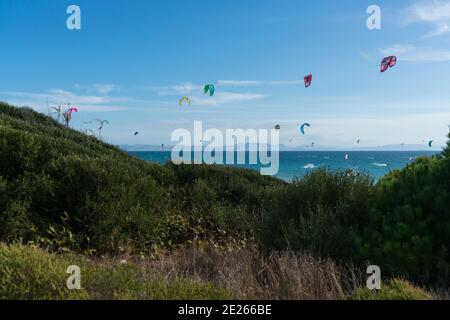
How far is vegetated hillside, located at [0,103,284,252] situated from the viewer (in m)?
8.58

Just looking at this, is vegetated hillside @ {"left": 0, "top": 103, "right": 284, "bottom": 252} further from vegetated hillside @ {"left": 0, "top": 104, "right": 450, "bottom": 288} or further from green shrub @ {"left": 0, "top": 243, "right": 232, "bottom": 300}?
green shrub @ {"left": 0, "top": 243, "right": 232, "bottom": 300}

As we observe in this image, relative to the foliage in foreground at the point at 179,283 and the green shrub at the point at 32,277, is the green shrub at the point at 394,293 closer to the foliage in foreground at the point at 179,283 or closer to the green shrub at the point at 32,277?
the foliage in foreground at the point at 179,283

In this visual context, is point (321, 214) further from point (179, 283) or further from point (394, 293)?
point (179, 283)

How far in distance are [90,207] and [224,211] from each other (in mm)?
3449

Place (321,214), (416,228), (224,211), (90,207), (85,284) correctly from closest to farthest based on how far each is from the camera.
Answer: (85,284) < (416,228) < (321,214) < (90,207) < (224,211)

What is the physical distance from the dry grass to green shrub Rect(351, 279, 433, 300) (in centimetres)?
25

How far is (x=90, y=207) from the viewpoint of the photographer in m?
8.95

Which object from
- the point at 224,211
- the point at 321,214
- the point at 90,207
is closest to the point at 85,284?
the point at 321,214

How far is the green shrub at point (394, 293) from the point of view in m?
4.75

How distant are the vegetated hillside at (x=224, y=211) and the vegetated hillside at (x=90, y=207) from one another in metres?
0.02

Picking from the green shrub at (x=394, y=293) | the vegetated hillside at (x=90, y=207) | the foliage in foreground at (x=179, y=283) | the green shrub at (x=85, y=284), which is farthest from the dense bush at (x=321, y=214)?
the vegetated hillside at (x=90, y=207)

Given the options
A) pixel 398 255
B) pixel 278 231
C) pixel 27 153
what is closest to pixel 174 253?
pixel 278 231

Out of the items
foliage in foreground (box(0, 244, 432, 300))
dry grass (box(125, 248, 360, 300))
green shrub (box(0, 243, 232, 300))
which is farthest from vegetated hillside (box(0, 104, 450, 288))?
green shrub (box(0, 243, 232, 300))
